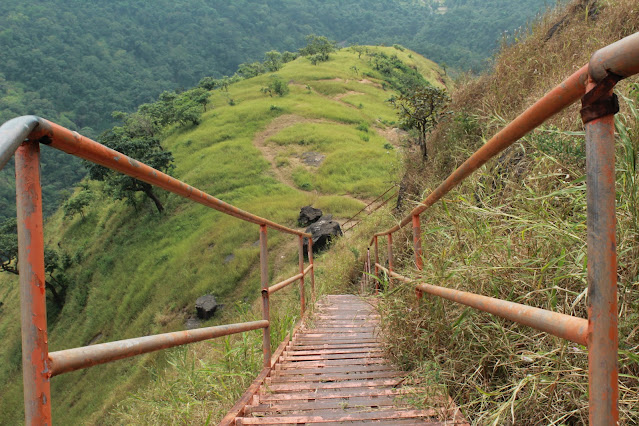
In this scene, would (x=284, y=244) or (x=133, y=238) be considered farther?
(x=133, y=238)

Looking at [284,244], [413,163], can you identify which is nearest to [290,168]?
[284,244]

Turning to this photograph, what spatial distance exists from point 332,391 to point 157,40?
119 metres

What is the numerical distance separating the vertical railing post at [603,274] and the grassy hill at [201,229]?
7.59 meters

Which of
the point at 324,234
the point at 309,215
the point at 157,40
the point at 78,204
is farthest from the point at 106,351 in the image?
the point at 157,40

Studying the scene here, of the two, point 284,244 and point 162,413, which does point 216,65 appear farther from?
point 162,413

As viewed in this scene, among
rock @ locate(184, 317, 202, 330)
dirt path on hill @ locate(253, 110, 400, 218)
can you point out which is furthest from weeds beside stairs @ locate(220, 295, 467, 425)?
dirt path on hill @ locate(253, 110, 400, 218)

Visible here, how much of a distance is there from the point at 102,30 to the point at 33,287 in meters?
119

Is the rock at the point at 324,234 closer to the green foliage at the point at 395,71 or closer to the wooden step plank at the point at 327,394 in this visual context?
the wooden step plank at the point at 327,394

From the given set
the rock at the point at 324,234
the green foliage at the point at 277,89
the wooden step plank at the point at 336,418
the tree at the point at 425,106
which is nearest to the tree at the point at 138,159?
the rock at the point at 324,234

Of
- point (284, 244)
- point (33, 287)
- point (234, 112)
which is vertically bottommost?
point (33, 287)

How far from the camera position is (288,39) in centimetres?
12006

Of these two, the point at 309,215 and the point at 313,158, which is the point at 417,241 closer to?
the point at 309,215

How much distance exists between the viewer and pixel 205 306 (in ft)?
45.6

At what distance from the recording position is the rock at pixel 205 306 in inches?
542
